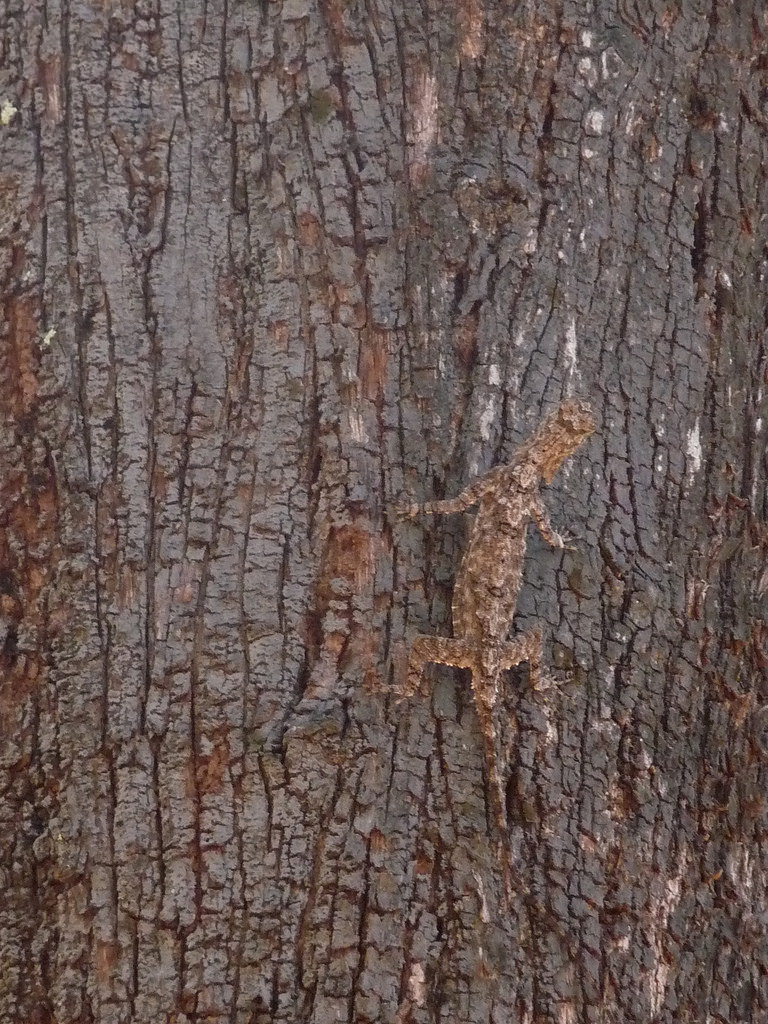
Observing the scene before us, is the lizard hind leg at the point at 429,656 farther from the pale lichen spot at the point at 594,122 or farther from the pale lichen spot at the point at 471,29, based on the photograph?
the pale lichen spot at the point at 471,29

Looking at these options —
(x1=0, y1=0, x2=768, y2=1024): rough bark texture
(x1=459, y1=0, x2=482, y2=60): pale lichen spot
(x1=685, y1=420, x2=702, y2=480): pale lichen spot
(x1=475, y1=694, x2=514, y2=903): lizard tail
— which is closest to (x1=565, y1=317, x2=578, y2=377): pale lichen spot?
(x1=0, y1=0, x2=768, y2=1024): rough bark texture

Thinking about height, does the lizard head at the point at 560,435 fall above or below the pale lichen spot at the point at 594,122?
below

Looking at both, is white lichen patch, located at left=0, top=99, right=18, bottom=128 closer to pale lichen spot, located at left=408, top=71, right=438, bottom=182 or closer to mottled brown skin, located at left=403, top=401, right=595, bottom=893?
pale lichen spot, located at left=408, top=71, right=438, bottom=182

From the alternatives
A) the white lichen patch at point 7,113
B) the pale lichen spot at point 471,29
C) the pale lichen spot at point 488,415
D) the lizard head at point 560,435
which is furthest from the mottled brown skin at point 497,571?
the white lichen patch at point 7,113

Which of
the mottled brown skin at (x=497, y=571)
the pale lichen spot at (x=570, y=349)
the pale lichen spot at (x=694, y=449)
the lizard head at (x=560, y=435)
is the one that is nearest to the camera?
the mottled brown skin at (x=497, y=571)

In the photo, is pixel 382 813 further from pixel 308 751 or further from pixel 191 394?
pixel 191 394

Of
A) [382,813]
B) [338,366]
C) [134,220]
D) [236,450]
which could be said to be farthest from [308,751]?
[134,220]

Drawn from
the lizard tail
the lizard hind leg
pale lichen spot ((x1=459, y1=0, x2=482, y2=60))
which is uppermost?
pale lichen spot ((x1=459, y1=0, x2=482, y2=60))
